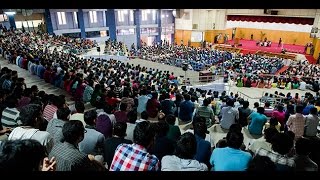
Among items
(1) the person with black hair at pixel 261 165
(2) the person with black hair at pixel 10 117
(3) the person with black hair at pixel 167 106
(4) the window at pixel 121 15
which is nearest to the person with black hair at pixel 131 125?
(2) the person with black hair at pixel 10 117

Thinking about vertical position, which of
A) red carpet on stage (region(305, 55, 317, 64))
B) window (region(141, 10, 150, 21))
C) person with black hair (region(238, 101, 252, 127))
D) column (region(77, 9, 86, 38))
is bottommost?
red carpet on stage (region(305, 55, 317, 64))

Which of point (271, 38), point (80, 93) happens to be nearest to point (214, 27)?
point (271, 38)

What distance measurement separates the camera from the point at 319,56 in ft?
77.8

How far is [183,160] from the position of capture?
8.63 ft

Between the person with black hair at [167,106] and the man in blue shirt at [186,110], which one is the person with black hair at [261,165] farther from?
the person with black hair at [167,106]

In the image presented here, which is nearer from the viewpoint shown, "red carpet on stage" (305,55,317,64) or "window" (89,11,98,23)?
"red carpet on stage" (305,55,317,64)

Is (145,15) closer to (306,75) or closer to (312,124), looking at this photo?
(306,75)

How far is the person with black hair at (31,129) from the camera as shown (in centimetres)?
302

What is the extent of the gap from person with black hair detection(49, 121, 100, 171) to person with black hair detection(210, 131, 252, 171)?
1.35m

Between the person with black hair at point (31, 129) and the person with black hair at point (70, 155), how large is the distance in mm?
545

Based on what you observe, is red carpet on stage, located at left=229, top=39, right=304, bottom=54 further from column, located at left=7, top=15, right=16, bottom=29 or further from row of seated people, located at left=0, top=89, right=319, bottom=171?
row of seated people, located at left=0, top=89, right=319, bottom=171

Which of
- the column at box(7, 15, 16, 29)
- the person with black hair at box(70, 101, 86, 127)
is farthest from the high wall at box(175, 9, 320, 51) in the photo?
the person with black hair at box(70, 101, 86, 127)

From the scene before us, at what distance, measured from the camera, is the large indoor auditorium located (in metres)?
2.72
